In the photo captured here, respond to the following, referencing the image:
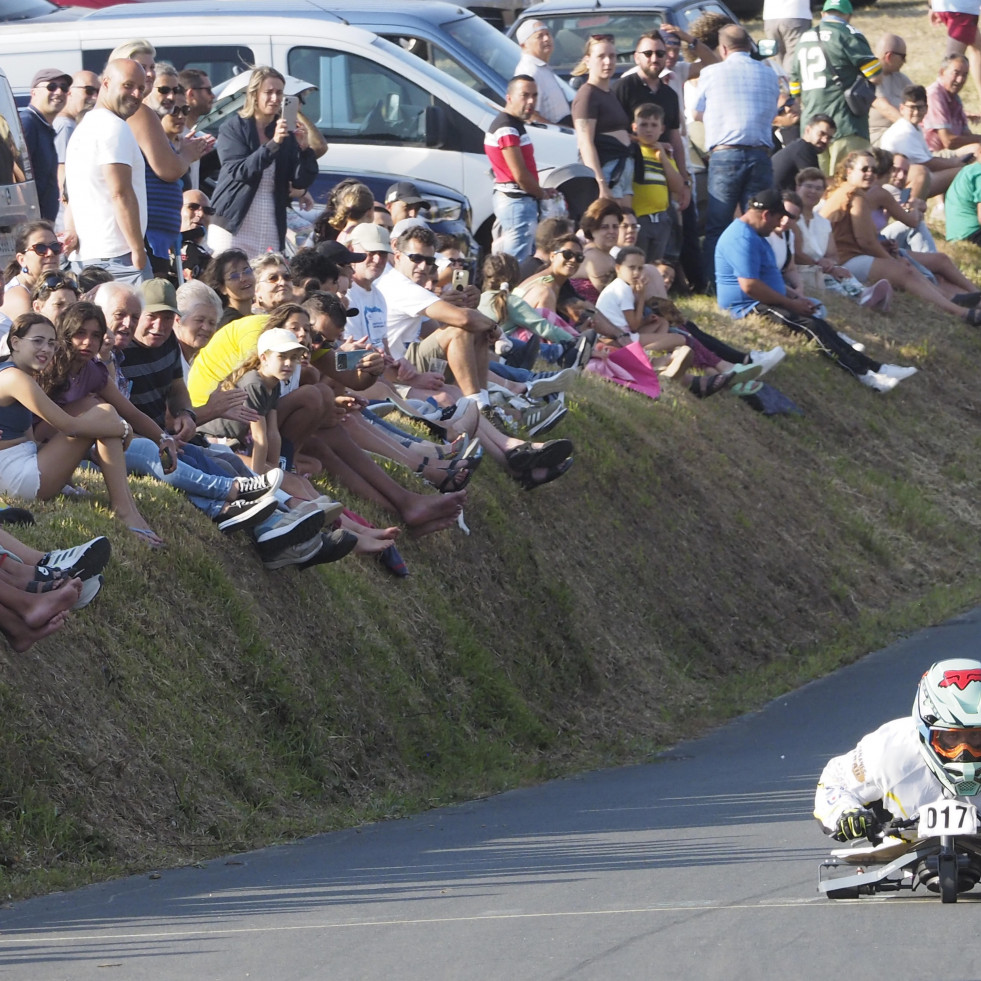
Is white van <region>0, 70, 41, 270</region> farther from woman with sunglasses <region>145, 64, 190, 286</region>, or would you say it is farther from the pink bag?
the pink bag

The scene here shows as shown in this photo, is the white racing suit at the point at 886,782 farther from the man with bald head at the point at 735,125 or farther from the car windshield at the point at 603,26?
the car windshield at the point at 603,26

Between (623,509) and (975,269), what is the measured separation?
1180 cm

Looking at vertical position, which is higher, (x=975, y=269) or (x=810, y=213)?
(x=810, y=213)

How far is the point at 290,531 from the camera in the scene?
1017 cm

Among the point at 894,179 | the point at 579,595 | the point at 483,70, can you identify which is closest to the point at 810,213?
the point at 894,179

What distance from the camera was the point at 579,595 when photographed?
13.5 m

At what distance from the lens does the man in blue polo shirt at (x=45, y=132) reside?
46.8ft

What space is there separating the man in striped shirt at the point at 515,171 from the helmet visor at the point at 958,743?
10.1 meters

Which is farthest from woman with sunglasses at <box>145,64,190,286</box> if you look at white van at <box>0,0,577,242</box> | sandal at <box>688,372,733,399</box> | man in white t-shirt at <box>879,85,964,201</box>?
man in white t-shirt at <box>879,85,964,201</box>

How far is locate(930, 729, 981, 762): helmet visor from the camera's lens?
6.43m

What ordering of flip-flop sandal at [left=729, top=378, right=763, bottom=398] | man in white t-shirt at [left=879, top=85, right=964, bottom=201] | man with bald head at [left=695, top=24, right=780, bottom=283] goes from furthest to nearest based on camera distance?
man in white t-shirt at [left=879, top=85, right=964, bottom=201] → man with bald head at [left=695, top=24, right=780, bottom=283] → flip-flop sandal at [left=729, top=378, right=763, bottom=398]

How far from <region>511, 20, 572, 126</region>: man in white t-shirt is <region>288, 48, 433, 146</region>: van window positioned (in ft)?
4.33

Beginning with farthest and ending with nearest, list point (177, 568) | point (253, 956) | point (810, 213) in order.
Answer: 1. point (810, 213)
2. point (177, 568)
3. point (253, 956)

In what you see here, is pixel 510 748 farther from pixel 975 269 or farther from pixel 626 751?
pixel 975 269
